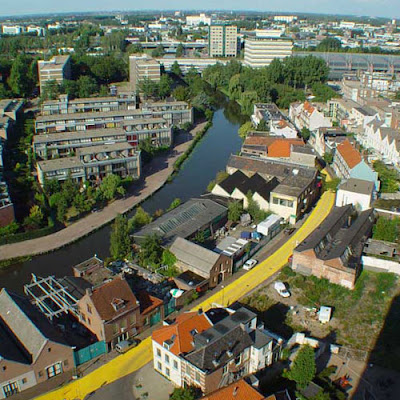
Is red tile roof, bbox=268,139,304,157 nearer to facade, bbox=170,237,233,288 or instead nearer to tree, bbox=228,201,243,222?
tree, bbox=228,201,243,222

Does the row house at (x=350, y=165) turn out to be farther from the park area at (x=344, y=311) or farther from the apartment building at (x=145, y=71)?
the apartment building at (x=145, y=71)

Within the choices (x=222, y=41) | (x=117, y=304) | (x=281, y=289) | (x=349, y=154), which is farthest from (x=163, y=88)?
(x=222, y=41)

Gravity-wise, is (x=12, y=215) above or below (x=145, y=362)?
above

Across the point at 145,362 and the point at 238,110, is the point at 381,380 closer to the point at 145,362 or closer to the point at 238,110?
the point at 145,362

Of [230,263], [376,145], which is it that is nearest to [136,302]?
[230,263]

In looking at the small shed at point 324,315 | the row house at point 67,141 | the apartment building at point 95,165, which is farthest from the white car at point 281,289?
the row house at point 67,141
